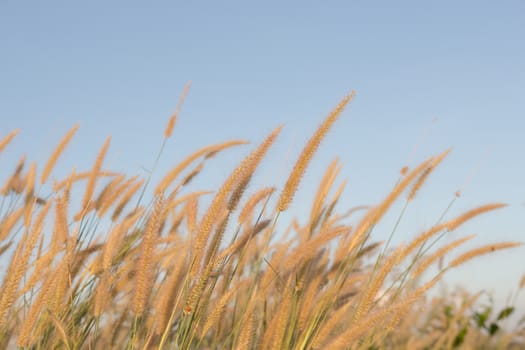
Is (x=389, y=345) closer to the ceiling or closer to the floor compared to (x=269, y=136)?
closer to the floor

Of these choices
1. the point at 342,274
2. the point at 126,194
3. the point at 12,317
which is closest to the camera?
the point at 342,274

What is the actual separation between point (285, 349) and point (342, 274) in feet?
1.37

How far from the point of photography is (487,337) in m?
4.07

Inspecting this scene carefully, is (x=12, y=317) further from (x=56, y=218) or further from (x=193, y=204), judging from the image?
(x=193, y=204)

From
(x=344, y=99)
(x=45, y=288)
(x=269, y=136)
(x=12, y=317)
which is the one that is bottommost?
(x=12, y=317)

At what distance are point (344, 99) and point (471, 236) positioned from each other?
776 mm

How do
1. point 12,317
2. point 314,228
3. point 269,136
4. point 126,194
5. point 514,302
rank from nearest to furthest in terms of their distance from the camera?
point 269,136 < point 314,228 < point 12,317 < point 126,194 < point 514,302

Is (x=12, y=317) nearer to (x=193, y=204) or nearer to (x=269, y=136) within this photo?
(x=193, y=204)

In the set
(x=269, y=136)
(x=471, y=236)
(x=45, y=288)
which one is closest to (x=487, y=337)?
(x=471, y=236)

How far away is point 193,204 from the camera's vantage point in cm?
251

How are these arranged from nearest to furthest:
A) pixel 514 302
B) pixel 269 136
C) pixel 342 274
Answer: pixel 269 136
pixel 342 274
pixel 514 302

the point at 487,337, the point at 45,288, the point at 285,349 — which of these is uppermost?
the point at 487,337

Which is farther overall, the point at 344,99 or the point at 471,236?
the point at 471,236

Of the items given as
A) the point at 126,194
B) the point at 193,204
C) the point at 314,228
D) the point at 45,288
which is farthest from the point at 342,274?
the point at 126,194
